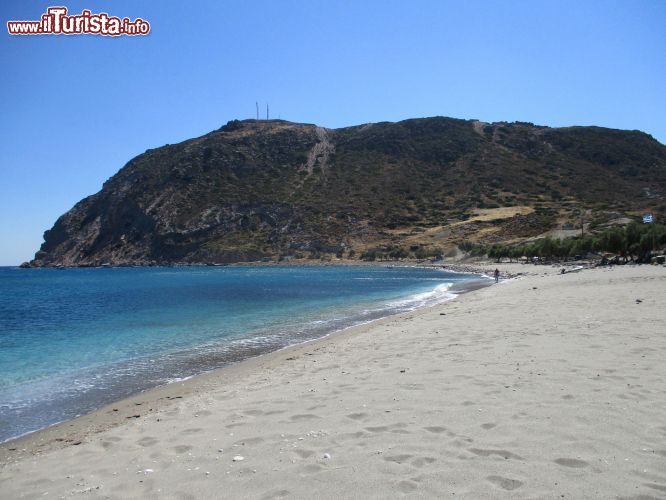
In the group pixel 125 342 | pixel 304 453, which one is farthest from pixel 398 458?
pixel 125 342

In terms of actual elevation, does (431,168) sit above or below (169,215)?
above

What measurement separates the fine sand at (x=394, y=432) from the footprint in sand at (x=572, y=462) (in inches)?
0.9

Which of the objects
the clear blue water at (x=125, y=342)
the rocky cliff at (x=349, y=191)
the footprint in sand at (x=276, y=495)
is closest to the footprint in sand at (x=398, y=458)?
the footprint in sand at (x=276, y=495)

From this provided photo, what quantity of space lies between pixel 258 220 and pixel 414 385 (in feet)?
406

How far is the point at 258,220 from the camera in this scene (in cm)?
12875

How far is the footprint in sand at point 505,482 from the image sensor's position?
387cm

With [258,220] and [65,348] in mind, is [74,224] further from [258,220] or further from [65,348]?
[65,348]

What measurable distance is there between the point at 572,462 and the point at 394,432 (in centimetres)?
180

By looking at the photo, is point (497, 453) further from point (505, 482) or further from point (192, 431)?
point (192, 431)

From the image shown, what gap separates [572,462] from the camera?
424 cm

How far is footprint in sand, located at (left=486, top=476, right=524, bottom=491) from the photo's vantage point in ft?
12.7

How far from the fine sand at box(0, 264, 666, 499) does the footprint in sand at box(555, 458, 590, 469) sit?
22 mm

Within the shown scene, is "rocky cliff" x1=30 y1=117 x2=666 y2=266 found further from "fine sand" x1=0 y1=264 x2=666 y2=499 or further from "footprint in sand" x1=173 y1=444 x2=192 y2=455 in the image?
"footprint in sand" x1=173 y1=444 x2=192 y2=455

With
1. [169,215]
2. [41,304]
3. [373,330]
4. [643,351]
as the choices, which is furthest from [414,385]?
[169,215]
